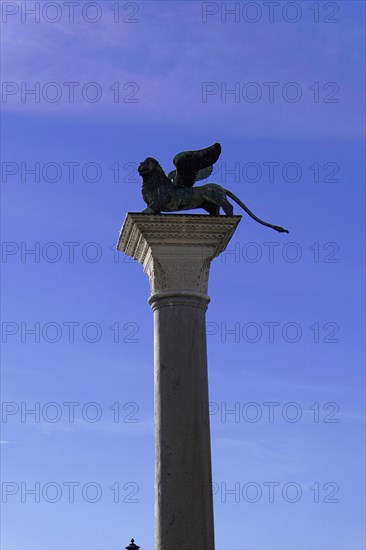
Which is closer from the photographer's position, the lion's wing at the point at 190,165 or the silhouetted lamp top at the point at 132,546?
the lion's wing at the point at 190,165

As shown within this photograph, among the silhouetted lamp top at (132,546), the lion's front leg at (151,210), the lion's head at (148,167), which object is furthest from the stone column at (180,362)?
the silhouetted lamp top at (132,546)

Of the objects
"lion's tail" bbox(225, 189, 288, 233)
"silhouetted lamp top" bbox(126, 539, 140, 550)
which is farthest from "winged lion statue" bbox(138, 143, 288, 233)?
"silhouetted lamp top" bbox(126, 539, 140, 550)

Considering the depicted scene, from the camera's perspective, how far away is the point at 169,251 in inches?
583

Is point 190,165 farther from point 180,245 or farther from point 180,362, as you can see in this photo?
point 180,362

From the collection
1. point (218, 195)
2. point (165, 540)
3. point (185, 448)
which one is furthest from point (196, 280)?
point (165, 540)

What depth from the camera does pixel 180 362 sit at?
14.3 meters

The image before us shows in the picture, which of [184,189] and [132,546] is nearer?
[184,189]

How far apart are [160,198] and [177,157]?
37.3 inches

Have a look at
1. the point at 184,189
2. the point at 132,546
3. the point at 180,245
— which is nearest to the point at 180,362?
the point at 180,245

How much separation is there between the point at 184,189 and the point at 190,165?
52cm

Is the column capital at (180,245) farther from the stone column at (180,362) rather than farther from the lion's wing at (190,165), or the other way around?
the lion's wing at (190,165)

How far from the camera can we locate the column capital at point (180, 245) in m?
14.7

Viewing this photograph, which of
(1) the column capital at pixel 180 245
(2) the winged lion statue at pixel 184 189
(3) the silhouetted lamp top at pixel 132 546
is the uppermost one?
(2) the winged lion statue at pixel 184 189

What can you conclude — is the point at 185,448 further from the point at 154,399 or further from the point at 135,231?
the point at 135,231
